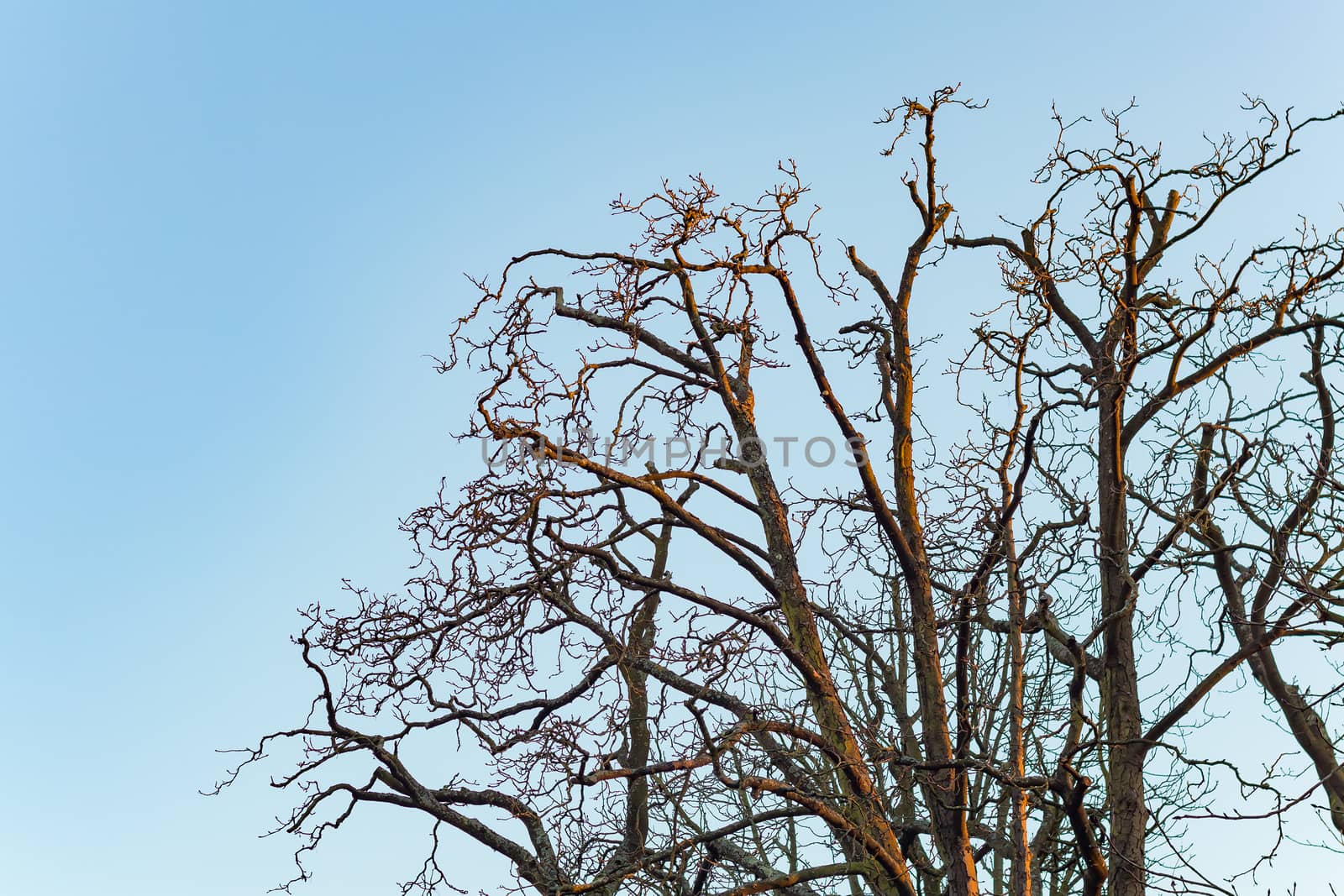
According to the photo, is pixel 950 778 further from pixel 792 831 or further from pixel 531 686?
pixel 792 831

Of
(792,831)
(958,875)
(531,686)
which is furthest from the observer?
(792,831)

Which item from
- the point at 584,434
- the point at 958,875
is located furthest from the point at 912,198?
the point at 958,875

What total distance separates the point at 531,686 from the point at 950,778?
2811mm

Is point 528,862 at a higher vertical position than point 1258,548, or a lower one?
lower

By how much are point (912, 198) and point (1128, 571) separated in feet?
10.3

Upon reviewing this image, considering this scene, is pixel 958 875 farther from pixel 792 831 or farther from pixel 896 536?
pixel 792 831

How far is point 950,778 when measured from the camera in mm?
7914

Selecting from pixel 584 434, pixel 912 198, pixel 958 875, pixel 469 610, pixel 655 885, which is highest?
pixel 912 198

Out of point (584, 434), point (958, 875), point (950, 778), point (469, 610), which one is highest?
point (584, 434)

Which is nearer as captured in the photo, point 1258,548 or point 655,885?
point 655,885

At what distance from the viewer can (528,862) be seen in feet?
26.6

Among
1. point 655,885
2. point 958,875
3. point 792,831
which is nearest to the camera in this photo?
point 655,885

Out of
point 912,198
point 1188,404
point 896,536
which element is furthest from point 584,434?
point 1188,404

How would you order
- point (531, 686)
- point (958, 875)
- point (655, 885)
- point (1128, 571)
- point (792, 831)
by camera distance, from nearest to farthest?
1. point (655, 885)
2. point (958, 875)
3. point (531, 686)
4. point (1128, 571)
5. point (792, 831)
